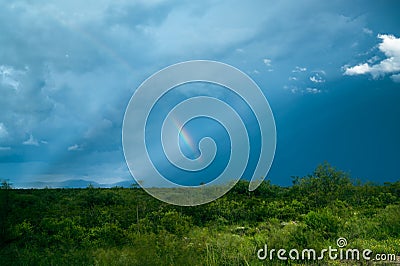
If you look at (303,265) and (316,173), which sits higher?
(316,173)

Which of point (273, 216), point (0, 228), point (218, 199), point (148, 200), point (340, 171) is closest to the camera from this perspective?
point (0, 228)

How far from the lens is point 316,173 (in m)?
18.3

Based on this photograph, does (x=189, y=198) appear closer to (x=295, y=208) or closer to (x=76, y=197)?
(x=295, y=208)

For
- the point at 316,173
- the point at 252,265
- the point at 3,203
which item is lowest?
the point at 252,265

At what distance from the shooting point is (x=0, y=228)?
29.6 feet

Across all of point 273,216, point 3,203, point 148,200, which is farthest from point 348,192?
point 3,203

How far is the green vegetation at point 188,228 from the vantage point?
668 cm

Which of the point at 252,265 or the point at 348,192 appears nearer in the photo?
the point at 252,265

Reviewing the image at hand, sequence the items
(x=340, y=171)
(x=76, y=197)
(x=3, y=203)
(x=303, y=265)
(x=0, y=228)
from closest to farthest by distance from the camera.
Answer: (x=303, y=265), (x=0, y=228), (x=3, y=203), (x=76, y=197), (x=340, y=171)

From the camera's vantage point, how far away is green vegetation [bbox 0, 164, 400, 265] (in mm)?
6676

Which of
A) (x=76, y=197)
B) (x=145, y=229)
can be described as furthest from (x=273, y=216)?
(x=76, y=197)

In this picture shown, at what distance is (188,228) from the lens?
367 inches

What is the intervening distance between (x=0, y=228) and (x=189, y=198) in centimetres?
609

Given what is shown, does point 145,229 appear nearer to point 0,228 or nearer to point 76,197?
point 0,228
